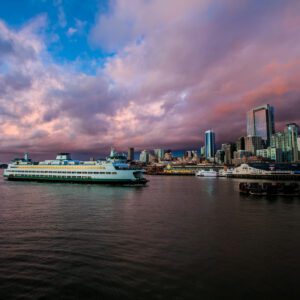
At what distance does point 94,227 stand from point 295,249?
18.5 m

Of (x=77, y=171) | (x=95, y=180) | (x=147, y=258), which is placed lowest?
(x=147, y=258)

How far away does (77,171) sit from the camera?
92875 mm

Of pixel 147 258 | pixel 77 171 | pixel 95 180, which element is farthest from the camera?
pixel 77 171

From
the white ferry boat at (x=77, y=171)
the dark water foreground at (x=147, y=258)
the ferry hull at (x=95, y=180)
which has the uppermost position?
the white ferry boat at (x=77, y=171)

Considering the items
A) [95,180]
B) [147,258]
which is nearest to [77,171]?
[95,180]

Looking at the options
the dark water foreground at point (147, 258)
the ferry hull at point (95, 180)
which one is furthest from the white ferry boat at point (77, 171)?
the dark water foreground at point (147, 258)

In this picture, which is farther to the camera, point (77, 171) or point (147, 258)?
point (77, 171)

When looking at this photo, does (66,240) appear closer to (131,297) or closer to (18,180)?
(131,297)

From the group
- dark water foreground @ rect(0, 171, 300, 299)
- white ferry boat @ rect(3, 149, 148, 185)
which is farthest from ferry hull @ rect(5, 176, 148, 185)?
dark water foreground @ rect(0, 171, 300, 299)

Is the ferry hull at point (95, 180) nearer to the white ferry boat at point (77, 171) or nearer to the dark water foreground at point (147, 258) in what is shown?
the white ferry boat at point (77, 171)

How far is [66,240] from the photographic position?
2081cm

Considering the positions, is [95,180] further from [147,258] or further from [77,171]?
[147,258]

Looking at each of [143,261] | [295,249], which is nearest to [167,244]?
[143,261]

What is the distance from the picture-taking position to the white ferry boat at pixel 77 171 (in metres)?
84.2
